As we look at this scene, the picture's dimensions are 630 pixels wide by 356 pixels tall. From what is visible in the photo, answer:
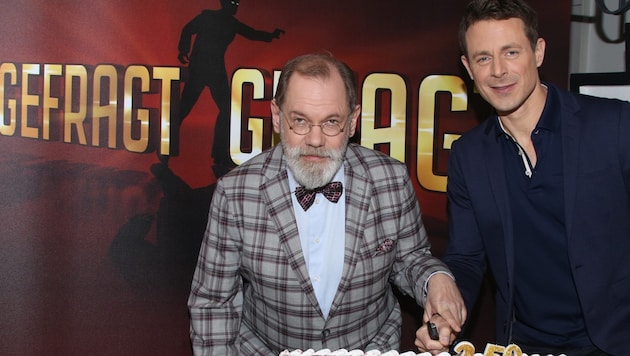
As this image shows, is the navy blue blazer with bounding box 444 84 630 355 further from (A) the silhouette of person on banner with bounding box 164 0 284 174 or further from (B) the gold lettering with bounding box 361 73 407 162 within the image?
(A) the silhouette of person on banner with bounding box 164 0 284 174

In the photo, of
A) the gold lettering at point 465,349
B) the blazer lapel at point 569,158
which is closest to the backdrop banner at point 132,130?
the blazer lapel at point 569,158

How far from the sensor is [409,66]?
346cm

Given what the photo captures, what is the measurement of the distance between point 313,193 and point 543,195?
2.92 ft

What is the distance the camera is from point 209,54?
318cm

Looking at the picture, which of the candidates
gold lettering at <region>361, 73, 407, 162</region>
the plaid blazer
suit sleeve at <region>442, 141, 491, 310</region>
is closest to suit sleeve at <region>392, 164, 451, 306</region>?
the plaid blazer

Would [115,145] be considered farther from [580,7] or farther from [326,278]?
[580,7]

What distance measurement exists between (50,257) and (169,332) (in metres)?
0.70

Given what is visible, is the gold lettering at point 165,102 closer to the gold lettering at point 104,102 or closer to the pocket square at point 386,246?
the gold lettering at point 104,102

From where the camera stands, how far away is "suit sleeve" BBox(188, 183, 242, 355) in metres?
2.49

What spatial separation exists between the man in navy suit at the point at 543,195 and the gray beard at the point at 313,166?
21.5 inches

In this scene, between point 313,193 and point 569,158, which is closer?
point 569,158

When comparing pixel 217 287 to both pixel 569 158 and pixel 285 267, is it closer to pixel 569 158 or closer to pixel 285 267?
pixel 285 267

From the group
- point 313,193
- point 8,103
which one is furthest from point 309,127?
point 8,103

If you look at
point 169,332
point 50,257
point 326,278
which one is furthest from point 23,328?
point 326,278
